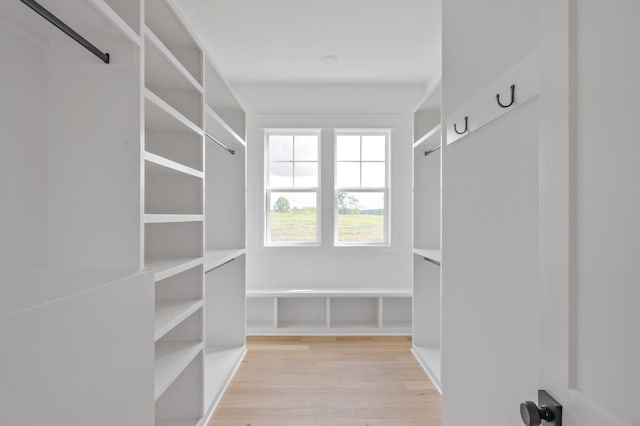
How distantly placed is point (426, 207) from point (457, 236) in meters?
1.88

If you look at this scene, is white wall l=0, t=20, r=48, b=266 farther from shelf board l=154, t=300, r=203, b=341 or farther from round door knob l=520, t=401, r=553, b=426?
round door knob l=520, t=401, r=553, b=426

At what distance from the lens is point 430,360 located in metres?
3.00

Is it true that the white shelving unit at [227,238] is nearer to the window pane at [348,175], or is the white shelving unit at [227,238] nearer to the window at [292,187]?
the window at [292,187]

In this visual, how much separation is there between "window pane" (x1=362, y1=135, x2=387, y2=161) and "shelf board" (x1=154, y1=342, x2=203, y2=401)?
285 cm

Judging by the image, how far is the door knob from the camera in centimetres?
66

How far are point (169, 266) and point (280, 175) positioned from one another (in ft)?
8.46

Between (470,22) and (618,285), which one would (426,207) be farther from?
(618,285)

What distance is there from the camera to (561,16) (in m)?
0.67

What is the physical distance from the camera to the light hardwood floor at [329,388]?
224 cm

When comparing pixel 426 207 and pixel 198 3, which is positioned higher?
pixel 198 3

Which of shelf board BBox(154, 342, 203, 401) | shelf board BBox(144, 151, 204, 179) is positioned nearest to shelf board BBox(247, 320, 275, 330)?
shelf board BBox(154, 342, 203, 401)

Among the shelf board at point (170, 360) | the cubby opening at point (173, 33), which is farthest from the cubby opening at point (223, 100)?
the shelf board at point (170, 360)

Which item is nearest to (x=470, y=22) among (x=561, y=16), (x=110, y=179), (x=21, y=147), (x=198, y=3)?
(x=561, y=16)

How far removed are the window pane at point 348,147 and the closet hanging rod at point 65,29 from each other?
9.94 feet
